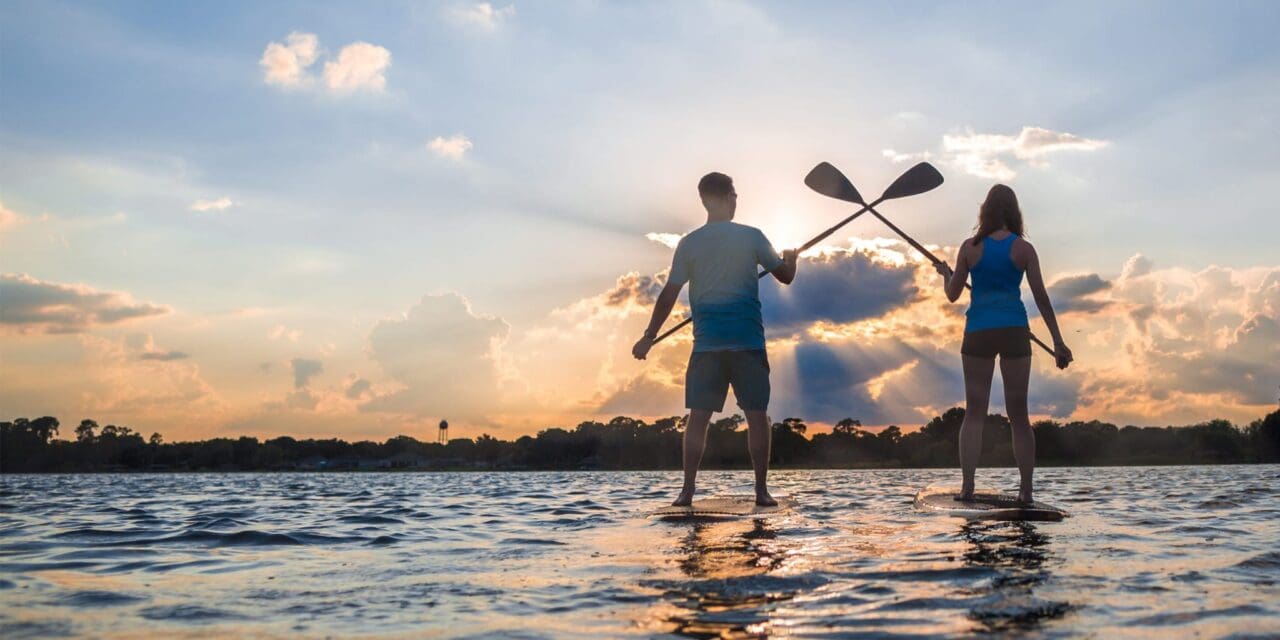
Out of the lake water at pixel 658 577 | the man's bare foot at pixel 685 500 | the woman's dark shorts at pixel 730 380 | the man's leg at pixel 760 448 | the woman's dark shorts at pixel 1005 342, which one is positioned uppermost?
the woman's dark shorts at pixel 1005 342

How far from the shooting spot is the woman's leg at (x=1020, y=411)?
7938 mm

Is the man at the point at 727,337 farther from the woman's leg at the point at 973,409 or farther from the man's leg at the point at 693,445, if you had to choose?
the woman's leg at the point at 973,409

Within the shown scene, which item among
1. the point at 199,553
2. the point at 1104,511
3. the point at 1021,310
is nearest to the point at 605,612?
the point at 199,553

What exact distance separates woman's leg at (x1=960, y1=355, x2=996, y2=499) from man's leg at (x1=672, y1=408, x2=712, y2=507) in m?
2.24

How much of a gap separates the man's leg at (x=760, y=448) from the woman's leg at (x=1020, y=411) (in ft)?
6.82

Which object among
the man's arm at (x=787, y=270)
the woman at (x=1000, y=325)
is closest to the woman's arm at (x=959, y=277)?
the woman at (x=1000, y=325)

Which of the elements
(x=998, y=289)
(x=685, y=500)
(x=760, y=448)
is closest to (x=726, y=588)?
(x=685, y=500)

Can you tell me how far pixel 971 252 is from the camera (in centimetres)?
820

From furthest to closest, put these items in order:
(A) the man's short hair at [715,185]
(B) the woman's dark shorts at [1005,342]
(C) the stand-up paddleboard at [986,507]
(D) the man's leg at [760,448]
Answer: (A) the man's short hair at [715,185]
(D) the man's leg at [760,448]
(B) the woman's dark shorts at [1005,342]
(C) the stand-up paddleboard at [986,507]

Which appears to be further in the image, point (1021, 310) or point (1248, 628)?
point (1021, 310)

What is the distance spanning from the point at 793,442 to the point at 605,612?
96206 mm

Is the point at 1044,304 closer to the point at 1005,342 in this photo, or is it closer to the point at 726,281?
the point at 1005,342

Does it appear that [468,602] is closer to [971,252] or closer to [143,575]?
[143,575]

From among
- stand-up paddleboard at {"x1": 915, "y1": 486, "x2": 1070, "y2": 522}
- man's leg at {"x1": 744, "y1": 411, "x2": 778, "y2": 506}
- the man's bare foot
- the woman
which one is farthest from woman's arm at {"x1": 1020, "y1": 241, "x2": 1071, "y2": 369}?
the man's bare foot
